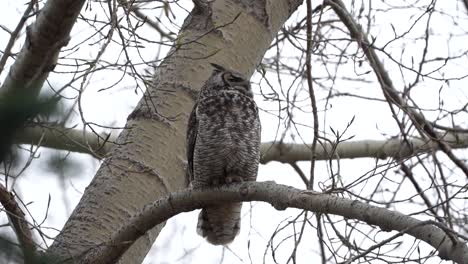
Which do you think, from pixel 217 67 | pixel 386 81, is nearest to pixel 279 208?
pixel 217 67

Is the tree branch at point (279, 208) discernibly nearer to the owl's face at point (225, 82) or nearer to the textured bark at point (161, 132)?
the textured bark at point (161, 132)

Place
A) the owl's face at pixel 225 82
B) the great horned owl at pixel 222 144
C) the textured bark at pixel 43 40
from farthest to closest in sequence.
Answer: the owl's face at pixel 225 82, the great horned owl at pixel 222 144, the textured bark at pixel 43 40

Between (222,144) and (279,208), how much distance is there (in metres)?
0.86

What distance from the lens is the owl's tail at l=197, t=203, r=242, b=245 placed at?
3689mm

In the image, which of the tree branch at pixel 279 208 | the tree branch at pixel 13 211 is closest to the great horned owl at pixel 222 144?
the tree branch at pixel 279 208

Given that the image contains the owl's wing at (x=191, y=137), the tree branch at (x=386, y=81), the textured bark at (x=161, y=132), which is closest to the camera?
the textured bark at (x=161, y=132)

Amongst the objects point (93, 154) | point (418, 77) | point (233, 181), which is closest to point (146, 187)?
point (233, 181)

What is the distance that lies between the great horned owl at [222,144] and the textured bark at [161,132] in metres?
0.10

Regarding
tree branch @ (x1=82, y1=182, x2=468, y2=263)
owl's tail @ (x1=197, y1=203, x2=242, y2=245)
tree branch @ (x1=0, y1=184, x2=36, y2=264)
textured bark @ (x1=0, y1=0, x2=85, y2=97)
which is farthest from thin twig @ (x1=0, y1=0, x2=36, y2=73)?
owl's tail @ (x1=197, y1=203, x2=242, y2=245)

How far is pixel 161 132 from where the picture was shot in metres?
3.72

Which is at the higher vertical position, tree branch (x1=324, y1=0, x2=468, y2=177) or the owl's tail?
tree branch (x1=324, y1=0, x2=468, y2=177)

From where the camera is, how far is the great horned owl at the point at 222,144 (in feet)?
11.7

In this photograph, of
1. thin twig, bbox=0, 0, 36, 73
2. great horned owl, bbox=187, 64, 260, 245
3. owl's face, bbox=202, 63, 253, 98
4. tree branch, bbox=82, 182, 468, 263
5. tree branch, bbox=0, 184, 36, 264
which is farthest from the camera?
owl's face, bbox=202, 63, 253, 98

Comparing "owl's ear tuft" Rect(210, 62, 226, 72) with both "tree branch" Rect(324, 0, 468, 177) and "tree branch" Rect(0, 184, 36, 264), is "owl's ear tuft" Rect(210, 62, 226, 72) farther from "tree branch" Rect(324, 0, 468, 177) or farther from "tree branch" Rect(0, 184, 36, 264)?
"tree branch" Rect(0, 184, 36, 264)
